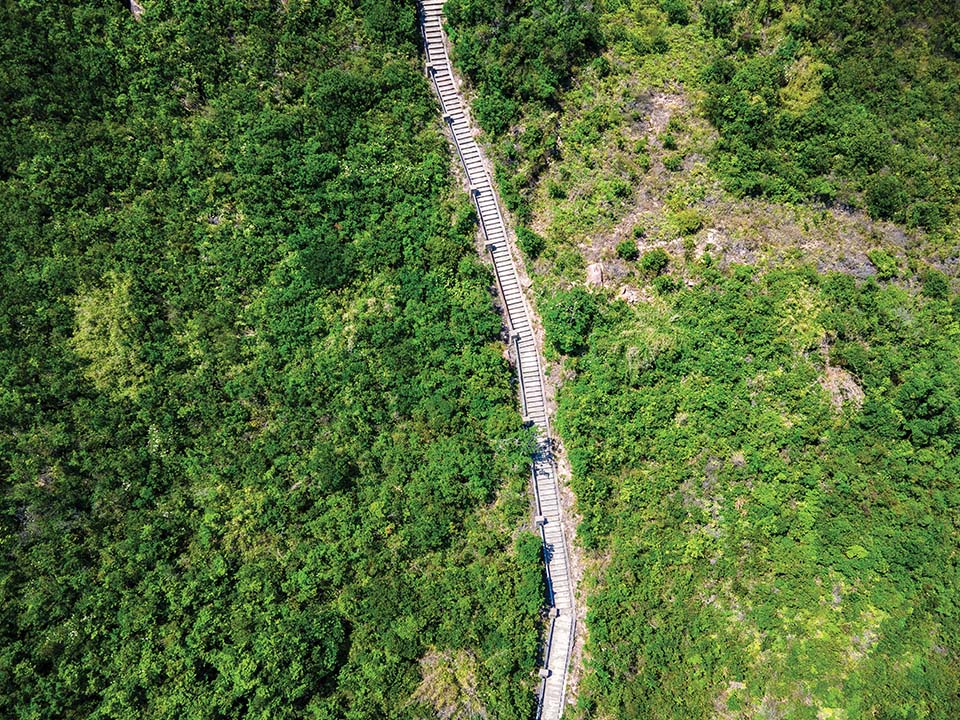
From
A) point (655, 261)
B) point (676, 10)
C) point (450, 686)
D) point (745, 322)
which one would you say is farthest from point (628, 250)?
point (450, 686)

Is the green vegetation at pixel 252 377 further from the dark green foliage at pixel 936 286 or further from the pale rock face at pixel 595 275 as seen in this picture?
the dark green foliage at pixel 936 286

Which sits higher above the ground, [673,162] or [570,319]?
[673,162]

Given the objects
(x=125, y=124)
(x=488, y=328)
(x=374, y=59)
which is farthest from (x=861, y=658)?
(x=125, y=124)

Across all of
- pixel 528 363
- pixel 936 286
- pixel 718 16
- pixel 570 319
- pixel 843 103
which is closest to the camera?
pixel 936 286

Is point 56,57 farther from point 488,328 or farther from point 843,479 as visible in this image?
point 843,479

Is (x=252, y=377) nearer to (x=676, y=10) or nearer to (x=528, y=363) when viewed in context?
(x=528, y=363)

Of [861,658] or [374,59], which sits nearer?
[861,658]
